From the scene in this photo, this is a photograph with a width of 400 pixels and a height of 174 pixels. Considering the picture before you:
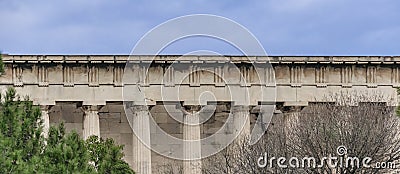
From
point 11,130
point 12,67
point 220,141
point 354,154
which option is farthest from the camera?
point 220,141

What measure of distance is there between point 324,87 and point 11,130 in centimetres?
3449

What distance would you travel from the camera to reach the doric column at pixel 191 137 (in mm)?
62281

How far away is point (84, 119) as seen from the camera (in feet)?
206

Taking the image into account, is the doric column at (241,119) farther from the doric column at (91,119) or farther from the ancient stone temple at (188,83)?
the doric column at (91,119)

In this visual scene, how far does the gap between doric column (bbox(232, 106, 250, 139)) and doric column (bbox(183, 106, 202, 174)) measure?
196 centimetres

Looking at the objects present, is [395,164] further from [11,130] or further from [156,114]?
[156,114]

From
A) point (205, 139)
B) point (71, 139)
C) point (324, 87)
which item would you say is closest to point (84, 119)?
point (205, 139)

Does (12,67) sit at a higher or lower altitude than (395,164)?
higher

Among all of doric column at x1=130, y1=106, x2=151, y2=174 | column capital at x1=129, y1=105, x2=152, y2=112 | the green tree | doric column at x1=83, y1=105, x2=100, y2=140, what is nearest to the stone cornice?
column capital at x1=129, y1=105, x2=152, y2=112

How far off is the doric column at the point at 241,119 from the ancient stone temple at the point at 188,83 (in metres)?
0.05

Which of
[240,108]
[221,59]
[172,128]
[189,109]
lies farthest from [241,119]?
[172,128]

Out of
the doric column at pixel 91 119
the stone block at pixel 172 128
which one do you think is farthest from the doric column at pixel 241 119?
the doric column at pixel 91 119

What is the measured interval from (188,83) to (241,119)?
3.33 m

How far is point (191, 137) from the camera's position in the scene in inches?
2469
